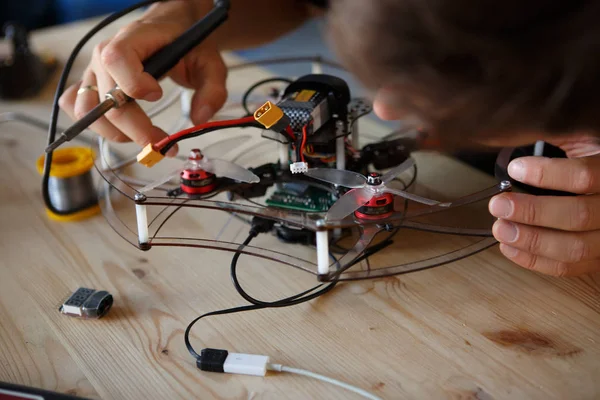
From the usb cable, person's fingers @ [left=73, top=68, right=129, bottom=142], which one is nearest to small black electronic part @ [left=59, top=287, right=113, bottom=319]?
the usb cable

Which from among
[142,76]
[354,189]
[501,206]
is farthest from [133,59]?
[501,206]

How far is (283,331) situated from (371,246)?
0.17 m

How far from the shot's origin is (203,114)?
0.88 metres

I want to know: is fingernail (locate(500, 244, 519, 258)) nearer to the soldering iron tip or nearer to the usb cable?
the usb cable

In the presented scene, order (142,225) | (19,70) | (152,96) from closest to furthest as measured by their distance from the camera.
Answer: (142,225)
(152,96)
(19,70)

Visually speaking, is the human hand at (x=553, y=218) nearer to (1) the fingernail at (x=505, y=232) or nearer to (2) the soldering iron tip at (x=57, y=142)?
(1) the fingernail at (x=505, y=232)

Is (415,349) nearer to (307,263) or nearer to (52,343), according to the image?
(307,263)

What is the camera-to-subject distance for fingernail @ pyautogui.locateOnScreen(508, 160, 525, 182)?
26.1 inches

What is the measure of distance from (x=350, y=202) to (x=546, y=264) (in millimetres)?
224

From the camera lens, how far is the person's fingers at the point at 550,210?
0.66 meters

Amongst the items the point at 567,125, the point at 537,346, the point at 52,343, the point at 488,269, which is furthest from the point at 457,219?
the point at 52,343

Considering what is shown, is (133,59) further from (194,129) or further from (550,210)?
(550,210)

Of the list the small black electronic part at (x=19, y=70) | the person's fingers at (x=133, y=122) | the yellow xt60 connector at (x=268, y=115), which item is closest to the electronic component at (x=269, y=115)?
the yellow xt60 connector at (x=268, y=115)

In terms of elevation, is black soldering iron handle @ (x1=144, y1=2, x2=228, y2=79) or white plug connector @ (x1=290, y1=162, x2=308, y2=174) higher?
black soldering iron handle @ (x1=144, y1=2, x2=228, y2=79)
